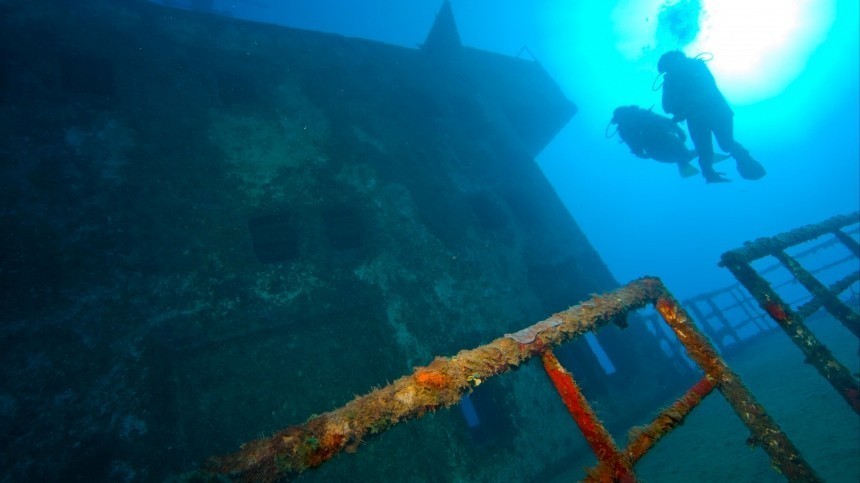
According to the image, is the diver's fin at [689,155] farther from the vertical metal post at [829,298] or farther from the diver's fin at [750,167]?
the vertical metal post at [829,298]

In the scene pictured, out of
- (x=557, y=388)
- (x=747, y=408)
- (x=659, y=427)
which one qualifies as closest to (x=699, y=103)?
(x=747, y=408)

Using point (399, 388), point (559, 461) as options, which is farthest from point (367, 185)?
point (399, 388)

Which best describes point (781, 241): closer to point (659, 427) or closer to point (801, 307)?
point (801, 307)

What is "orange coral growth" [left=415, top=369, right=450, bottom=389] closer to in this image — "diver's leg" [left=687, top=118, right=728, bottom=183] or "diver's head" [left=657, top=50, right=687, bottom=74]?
"diver's leg" [left=687, top=118, right=728, bottom=183]

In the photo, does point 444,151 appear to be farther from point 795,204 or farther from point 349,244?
point 795,204

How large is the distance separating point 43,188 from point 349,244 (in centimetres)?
394

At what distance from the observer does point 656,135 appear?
9.39 meters

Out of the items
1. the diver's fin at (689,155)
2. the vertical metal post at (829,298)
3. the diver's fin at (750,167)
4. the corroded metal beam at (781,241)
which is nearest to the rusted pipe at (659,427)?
the corroded metal beam at (781,241)

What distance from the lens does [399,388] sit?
4.86ft

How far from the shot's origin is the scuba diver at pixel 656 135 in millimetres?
9383

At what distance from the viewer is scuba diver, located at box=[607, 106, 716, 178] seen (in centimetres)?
938

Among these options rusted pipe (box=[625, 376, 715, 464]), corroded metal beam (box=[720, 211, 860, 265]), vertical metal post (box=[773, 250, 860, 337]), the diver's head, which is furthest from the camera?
the diver's head

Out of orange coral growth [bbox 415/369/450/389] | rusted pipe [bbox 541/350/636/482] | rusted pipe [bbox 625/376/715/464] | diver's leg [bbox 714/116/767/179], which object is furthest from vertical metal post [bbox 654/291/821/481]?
diver's leg [bbox 714/116/767/179]

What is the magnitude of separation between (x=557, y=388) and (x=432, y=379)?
66cm
